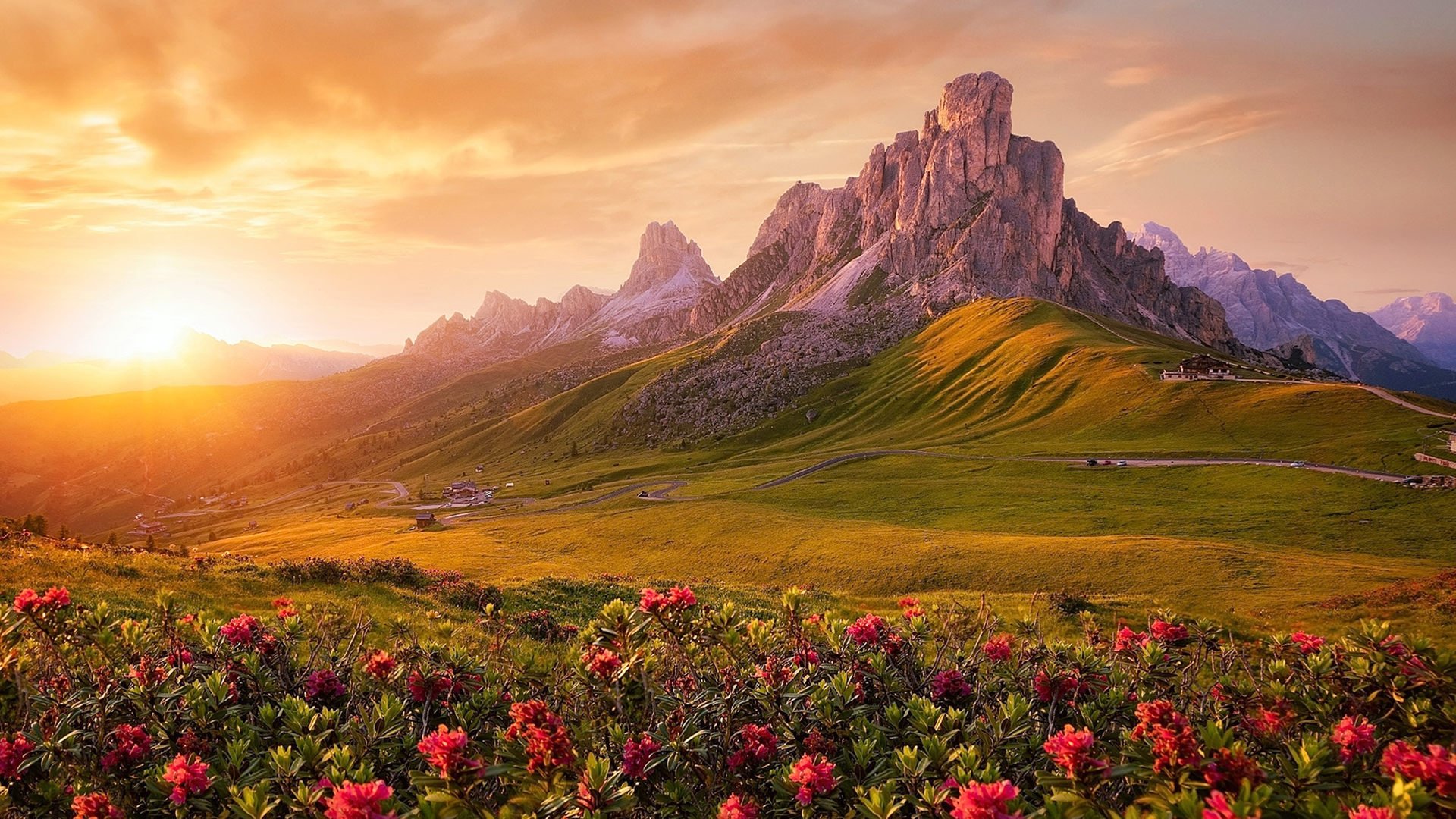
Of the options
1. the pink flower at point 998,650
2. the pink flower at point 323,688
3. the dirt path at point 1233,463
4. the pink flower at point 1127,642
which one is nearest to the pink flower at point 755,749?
the pink flower at point 998,650

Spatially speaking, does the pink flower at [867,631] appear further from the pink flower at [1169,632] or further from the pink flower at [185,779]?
the pink flower at [185,779]

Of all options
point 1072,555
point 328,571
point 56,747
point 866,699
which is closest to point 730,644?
point 866,699

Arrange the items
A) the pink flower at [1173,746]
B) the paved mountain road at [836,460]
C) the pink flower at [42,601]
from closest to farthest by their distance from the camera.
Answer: the pink flower at [1173,746] < the pink flower at [42,601] < the paved mountain road at [836,460]

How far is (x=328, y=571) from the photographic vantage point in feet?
95.6

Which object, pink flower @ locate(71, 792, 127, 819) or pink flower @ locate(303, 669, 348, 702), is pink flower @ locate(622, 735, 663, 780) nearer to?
pink flower @ locate(303, 669, 348, 702)

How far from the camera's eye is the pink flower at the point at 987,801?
456 centimetres

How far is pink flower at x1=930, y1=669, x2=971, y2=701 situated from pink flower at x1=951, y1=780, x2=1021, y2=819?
11.2ft

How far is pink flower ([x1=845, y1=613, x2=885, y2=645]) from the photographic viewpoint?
9109 mm

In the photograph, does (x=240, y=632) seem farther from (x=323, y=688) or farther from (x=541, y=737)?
(x=541, y=737)

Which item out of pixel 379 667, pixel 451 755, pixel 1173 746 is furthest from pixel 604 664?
pixel 1173 746

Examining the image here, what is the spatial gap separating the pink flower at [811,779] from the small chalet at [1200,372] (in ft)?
456

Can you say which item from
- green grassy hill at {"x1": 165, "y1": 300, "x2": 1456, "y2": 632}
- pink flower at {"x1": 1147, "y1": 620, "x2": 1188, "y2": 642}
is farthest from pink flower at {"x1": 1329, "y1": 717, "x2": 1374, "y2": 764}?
green grassy hill at {"x1": 165, "y1": 300, "x2": 1456, "y2": 632}

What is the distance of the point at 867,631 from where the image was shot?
29.9 feet

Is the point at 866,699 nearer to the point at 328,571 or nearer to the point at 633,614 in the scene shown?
the point at 633,614
